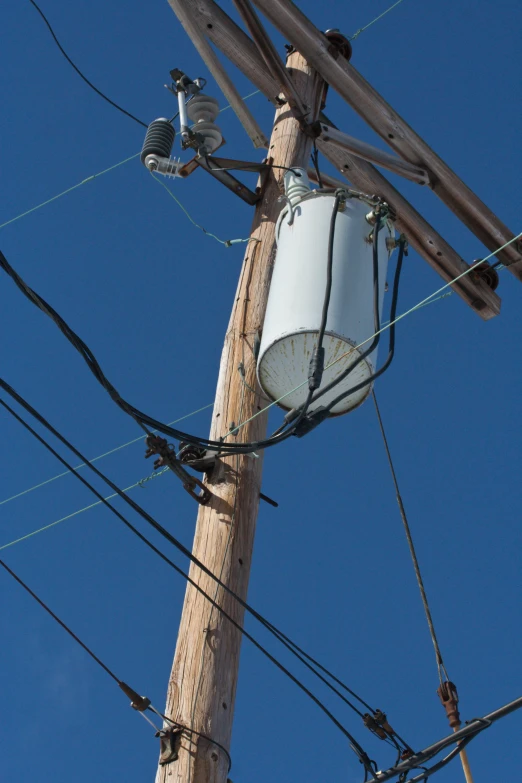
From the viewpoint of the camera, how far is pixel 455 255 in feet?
20.1

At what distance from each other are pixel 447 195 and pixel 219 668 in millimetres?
3465

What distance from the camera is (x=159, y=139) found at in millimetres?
5383

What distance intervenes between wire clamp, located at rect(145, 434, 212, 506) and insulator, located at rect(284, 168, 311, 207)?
3.97ft

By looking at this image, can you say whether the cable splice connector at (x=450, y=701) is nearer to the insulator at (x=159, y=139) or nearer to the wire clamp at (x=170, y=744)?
the wire clamp at (x=170, y=744)

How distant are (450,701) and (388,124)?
3200mm

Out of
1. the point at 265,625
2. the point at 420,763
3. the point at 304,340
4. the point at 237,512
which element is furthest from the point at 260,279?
the point at 420,763

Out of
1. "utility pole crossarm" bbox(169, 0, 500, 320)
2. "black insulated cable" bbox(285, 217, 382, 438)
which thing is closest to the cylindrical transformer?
"black insulated cable" bbox(285, 217, 382, 438)

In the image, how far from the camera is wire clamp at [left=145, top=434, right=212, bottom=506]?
401cm

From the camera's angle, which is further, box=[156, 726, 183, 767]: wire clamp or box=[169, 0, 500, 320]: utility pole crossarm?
box=[169, 0, 500, 320]: utility pole crossarm

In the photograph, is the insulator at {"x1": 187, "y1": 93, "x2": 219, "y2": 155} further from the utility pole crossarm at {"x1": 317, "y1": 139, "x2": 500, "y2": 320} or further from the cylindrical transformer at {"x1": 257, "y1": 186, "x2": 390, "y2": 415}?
the cylindrical transformer at {"x1": 257, "y1": 186, "x2": 390, "y2": 415}

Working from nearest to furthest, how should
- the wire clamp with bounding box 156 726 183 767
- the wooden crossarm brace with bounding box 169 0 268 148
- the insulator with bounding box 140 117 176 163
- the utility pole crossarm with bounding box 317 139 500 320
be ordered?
1. the wire clamp with bounding box 156 726 183 767
2. the insulator with bounding box 140 117 176 163
3. the wooden crossarm brace with bounding box 169 0 268 148
4. the utility pole crossarm with bounding box 317 139 500 320

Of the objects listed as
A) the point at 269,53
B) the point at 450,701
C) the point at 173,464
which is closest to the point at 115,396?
the point at 173,464

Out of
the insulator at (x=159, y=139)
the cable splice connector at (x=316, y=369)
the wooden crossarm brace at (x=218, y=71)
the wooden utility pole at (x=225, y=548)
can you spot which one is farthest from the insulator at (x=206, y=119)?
the cable splice connector at (x=316, y=369)

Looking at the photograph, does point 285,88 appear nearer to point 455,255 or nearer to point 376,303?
point 455,255
